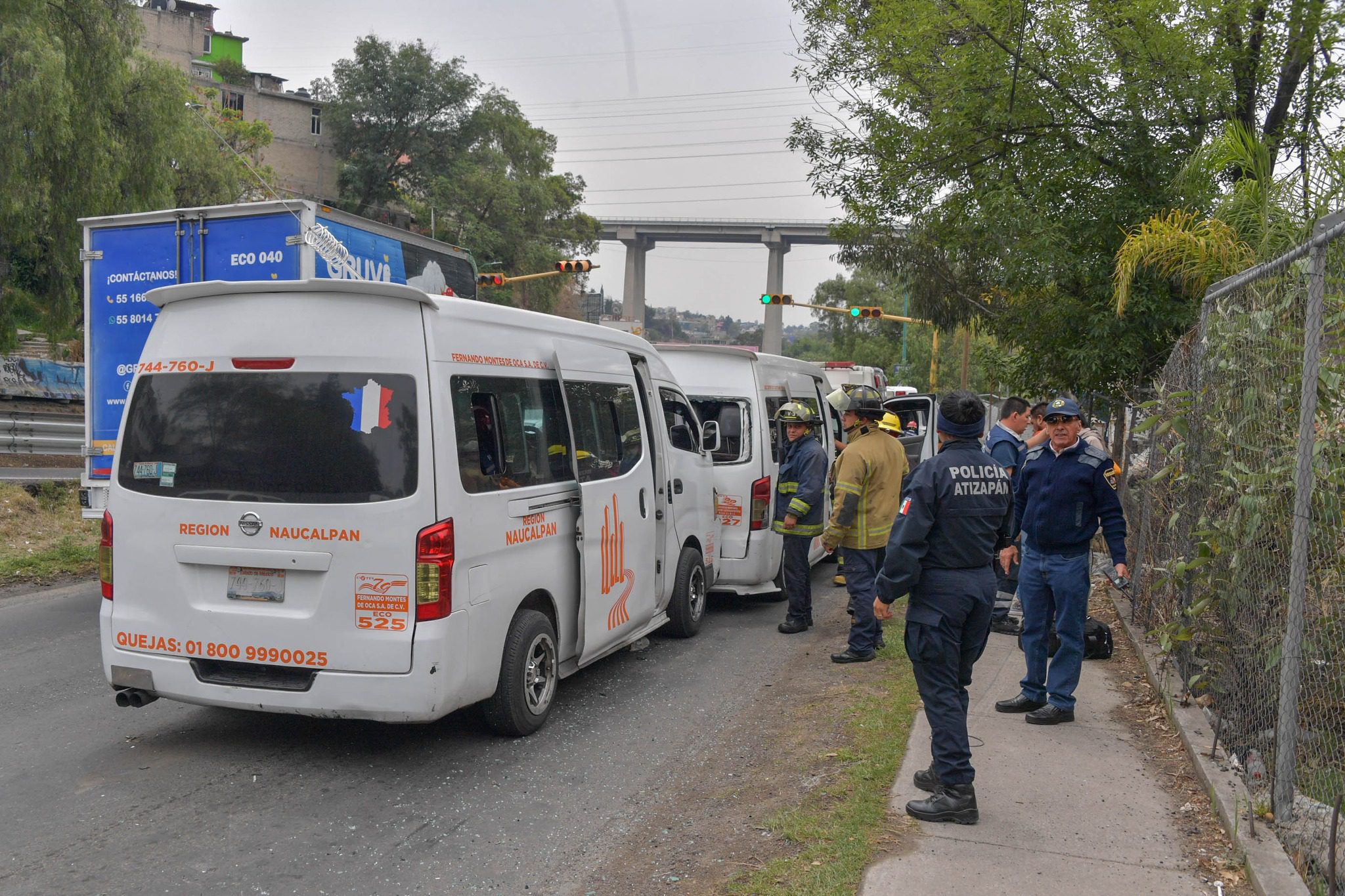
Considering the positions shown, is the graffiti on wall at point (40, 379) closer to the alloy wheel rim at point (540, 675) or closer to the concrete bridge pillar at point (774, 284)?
the alloy wheel rim at point (540, 675)

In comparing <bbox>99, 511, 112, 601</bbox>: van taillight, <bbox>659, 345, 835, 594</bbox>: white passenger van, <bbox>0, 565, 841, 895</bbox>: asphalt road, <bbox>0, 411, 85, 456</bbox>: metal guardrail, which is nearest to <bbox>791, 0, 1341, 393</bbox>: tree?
<bbox>659, 345, 835, 594</bbox>: white passenger van

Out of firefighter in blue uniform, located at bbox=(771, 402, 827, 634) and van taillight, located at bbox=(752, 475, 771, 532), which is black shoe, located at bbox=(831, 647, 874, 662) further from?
van taillight, located at bbox=(752, 475, 771, 532)

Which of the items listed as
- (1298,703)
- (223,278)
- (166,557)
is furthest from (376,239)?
(1298,703)

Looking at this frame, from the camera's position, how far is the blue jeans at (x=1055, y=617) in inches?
236

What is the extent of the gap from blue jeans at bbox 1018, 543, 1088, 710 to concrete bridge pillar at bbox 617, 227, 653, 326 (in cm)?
6121

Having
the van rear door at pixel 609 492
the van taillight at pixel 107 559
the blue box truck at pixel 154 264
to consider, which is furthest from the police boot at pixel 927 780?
the blue box truck at pixel 154 264

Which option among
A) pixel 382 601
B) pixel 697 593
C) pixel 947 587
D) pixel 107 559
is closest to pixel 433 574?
pixel 382 601

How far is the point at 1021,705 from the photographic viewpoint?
20.8 ft

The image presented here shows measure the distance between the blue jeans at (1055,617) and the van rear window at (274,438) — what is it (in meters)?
3.58

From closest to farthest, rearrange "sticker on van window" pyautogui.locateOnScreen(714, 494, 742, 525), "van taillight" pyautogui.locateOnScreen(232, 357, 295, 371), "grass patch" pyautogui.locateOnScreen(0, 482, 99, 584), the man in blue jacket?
"van taillight" pyautogui.locateOnScreen(232, 357, 295, 371)
the man in blue jacket
"sticker on van window" pyautogui.locateOnScreen(714, 494, 742, 525)
"grass patch" pyautogui.locateOnScreen(0, 482, 99, 584)

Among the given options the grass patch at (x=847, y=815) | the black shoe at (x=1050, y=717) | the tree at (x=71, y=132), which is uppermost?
the tree at (x=71, y=132)

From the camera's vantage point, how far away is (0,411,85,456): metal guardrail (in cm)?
1474

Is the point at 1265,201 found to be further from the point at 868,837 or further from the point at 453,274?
the point at 453,274

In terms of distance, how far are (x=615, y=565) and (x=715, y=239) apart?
6336 cm
